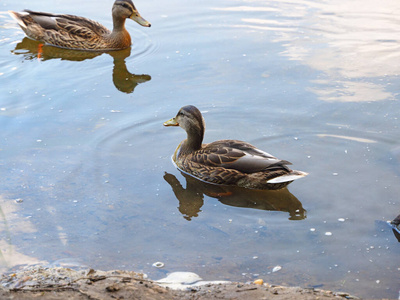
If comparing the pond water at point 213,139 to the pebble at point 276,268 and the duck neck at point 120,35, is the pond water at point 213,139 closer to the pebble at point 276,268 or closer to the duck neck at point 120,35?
the pebble at point 276,268

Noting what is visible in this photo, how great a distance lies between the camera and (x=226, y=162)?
691cm

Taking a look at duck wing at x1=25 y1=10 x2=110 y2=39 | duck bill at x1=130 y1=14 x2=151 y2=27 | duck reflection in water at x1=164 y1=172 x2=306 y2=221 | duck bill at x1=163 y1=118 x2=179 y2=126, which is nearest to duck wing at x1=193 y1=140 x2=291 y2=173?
duck reflection in water at x1=164 y1=172 x2=306 y2=221

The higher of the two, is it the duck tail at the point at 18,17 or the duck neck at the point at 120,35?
the duck tail at the point at 18,17

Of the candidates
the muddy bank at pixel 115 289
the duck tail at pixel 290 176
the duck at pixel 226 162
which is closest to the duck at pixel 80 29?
the duck at pixel 226 162

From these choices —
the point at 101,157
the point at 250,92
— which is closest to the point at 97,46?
the point at 250,92

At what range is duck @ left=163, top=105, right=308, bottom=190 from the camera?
6.52 m

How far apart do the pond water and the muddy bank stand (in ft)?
1.02

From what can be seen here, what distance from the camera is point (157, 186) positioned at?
6.71 meters

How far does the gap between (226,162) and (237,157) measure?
166 mm

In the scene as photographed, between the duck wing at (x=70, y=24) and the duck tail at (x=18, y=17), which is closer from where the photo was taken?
the duck wing at (x=70, y=24)

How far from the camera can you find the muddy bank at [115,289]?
4082 mm

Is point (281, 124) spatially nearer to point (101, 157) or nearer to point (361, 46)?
point (101, 157)

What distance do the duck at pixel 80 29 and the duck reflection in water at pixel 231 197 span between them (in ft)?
18.4

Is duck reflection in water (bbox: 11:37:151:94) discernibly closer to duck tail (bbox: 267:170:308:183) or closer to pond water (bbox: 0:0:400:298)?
pond water (bbox: 0:0:400:298)
